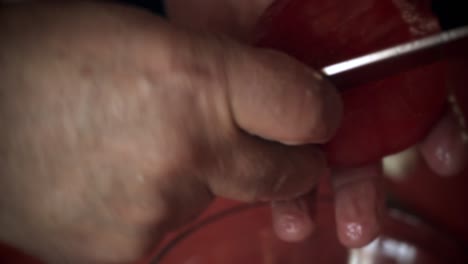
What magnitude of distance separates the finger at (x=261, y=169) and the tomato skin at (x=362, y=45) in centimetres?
5

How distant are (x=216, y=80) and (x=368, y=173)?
25cm

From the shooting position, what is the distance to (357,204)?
0.47 metres

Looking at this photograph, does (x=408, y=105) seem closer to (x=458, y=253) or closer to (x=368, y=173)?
(x=368, y=173)

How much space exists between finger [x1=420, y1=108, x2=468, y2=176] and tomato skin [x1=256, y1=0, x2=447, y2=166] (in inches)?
3.5

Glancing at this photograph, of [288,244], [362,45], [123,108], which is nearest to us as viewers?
[123,108]

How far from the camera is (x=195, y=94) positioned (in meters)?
0.30

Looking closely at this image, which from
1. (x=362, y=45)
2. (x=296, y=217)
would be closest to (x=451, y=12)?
(x=362, y=45)

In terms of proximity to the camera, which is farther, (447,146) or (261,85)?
(447,146)

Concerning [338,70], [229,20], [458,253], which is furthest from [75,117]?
[458,253]

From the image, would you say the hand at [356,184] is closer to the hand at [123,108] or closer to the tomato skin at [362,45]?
the tomato skin at [362,45]

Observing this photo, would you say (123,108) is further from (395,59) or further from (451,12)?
(451,12)

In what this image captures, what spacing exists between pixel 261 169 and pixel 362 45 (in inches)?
5.5

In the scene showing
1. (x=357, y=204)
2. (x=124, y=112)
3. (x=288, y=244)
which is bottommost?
(x=288, y=244)

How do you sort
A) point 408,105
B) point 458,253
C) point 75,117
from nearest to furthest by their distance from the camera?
point 75,117, point 408,105, point 458,253
